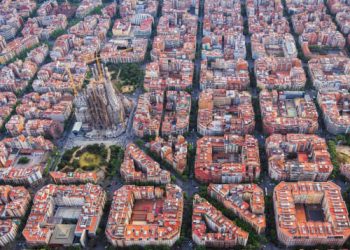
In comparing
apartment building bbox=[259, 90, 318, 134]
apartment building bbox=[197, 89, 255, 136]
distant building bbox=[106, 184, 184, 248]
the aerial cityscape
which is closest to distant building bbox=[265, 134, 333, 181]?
the aerial cityscape

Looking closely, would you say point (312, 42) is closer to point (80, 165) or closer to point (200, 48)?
point (200, 48)

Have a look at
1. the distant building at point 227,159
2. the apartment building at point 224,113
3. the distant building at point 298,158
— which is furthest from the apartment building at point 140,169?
the distant building at point 298,158

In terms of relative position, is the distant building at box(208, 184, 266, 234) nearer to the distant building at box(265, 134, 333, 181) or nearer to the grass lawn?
the distant building at box(265, 134, 333, 181)

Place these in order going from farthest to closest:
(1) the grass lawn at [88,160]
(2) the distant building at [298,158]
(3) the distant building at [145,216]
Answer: (1) the grass lawn at [88,160]
(2) the distant building at [298,158]
(3) the distant building at [145,216]

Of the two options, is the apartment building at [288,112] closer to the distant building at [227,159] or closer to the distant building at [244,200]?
the distant building at [227,159]

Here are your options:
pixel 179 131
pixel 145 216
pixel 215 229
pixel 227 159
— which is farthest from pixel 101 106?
pixel 215 229

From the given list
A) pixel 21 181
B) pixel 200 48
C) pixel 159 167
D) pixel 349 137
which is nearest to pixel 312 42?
pixel 200 48

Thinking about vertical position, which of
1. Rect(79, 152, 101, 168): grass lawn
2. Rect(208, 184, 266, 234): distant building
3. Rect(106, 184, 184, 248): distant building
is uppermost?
Rect(208, 184, 266, 234): distant building
